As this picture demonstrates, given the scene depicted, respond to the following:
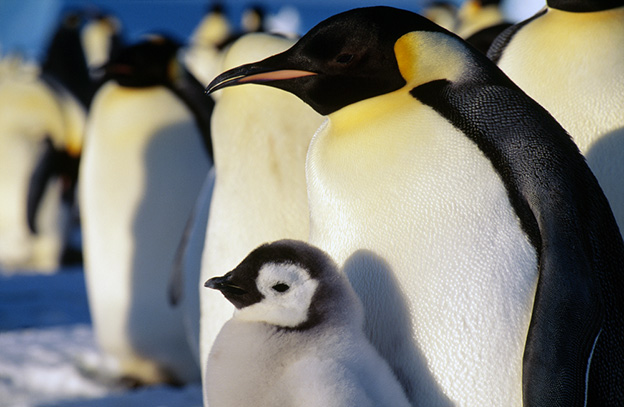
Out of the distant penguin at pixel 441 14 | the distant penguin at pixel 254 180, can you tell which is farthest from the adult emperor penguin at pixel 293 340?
the distant penguin at pixel 441 14

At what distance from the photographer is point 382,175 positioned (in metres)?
1.75

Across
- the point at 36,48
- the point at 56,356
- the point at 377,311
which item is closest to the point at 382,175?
the point at 377,311

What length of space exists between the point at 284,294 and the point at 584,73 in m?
1.01

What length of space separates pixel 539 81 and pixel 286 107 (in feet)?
2.23

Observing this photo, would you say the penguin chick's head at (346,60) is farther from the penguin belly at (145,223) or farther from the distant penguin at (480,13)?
the distant penguin at (480,13)

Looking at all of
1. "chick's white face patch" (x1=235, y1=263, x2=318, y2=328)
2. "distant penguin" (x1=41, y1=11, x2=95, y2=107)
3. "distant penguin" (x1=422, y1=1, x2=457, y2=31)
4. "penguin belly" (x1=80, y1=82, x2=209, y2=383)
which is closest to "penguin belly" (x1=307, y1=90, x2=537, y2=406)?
"chick's white face patch" (x1=235, y1=263, x2=318, y2=328)

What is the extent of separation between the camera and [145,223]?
4.03m

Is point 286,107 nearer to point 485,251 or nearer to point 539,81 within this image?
point 539,81

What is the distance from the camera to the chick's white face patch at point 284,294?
171 cm

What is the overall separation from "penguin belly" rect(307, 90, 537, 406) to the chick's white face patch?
0.14 meters

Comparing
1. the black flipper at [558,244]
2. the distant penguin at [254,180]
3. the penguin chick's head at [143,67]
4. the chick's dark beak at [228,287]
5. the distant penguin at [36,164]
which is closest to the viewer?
the black flipper at [558,244]

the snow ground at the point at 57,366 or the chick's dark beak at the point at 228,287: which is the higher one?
the chick's dark beak at the point at 228,287

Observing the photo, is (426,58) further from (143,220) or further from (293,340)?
(143,220)

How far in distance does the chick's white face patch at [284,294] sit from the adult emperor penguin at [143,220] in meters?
2.32
